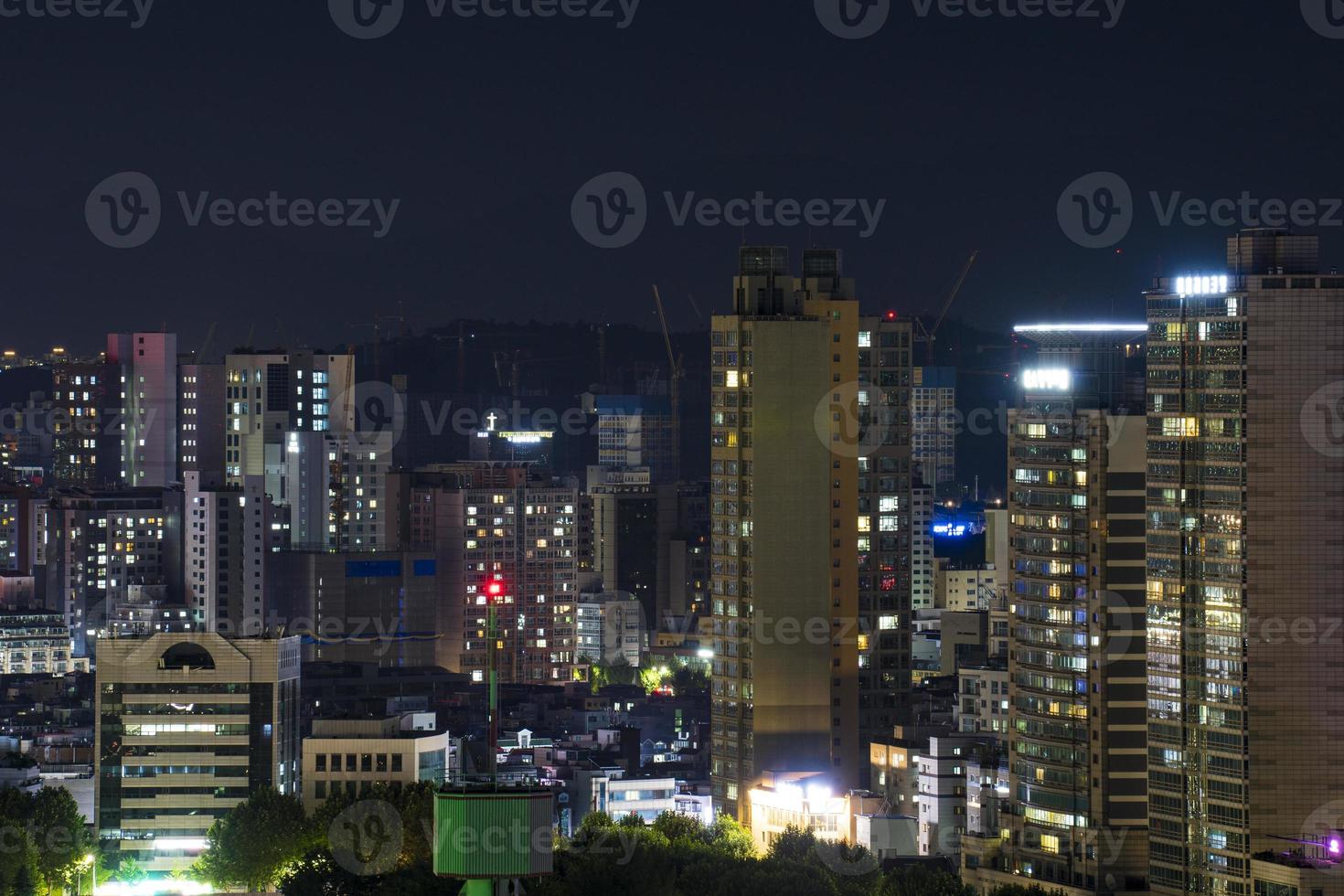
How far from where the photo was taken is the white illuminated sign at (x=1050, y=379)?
47594 millimetres

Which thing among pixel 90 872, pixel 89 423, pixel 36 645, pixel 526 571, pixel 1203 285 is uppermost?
pixel 1203 285

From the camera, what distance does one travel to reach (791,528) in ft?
179

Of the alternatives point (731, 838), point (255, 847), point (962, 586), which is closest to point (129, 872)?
point (255, 847)

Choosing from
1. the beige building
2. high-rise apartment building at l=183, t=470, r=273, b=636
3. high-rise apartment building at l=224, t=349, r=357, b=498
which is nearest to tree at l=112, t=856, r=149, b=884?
the beige building

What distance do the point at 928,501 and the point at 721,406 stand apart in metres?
43.0

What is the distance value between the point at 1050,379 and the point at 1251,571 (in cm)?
734

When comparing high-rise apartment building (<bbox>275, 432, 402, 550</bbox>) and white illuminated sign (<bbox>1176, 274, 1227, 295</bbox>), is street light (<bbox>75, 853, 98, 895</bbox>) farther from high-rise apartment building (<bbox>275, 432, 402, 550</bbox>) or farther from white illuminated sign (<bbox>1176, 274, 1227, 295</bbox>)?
high-rise apartment building (<bbox>275, 432, 402, 550</bbox>)

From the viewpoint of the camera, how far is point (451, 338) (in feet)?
411

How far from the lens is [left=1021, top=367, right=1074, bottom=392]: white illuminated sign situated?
47.6 metres

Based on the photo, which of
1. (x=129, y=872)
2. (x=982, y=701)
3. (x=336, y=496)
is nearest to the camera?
(x=129, y=872)

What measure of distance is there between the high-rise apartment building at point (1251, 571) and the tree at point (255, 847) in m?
13.9

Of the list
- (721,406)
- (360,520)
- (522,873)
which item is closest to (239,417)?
(360,520)

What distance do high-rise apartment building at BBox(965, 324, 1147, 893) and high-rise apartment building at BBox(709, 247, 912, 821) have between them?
666 cm

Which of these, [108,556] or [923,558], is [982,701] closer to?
[923,558]
